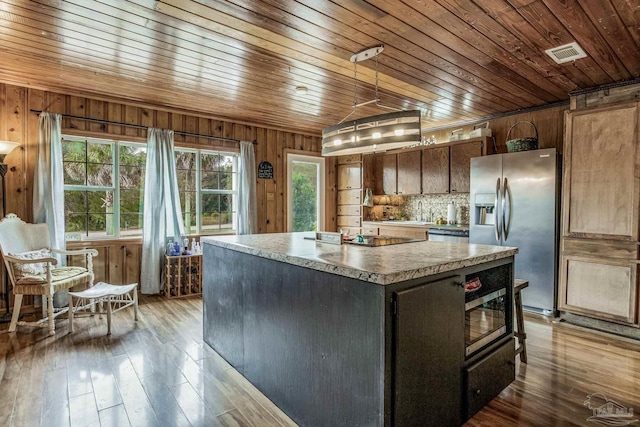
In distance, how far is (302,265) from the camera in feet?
6.28

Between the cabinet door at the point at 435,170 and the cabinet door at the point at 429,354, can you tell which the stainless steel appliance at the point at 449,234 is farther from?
the cabinet door at the point at 429,354

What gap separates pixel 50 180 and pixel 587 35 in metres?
5.26

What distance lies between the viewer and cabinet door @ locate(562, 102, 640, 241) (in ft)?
10.6

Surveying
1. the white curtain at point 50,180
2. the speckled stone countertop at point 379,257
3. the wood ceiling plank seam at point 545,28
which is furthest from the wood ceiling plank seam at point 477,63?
the white curtain at point 50,180

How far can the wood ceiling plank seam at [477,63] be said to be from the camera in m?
2.55

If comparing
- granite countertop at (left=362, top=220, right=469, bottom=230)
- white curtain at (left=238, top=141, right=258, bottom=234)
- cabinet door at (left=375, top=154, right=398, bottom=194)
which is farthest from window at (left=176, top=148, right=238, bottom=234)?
cabinet door at (left=375, top=154, right=398, bottom=194)

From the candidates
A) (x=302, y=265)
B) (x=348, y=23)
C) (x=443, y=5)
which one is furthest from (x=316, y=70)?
(x=302, y=265)

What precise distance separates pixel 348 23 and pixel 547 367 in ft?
9.61

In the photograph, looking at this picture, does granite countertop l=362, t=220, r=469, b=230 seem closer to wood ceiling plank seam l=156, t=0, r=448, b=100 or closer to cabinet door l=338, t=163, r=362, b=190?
cabinet door l=338, t=163, r=362, b=190

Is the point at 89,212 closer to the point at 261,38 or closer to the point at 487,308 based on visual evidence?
the point at 261,38

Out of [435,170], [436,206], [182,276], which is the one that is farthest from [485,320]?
[182,276]

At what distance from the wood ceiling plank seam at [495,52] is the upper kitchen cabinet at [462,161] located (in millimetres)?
1122

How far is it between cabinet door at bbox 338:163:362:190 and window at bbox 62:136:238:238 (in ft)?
6.68

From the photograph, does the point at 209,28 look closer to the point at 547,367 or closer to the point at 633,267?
the point at 547,367
